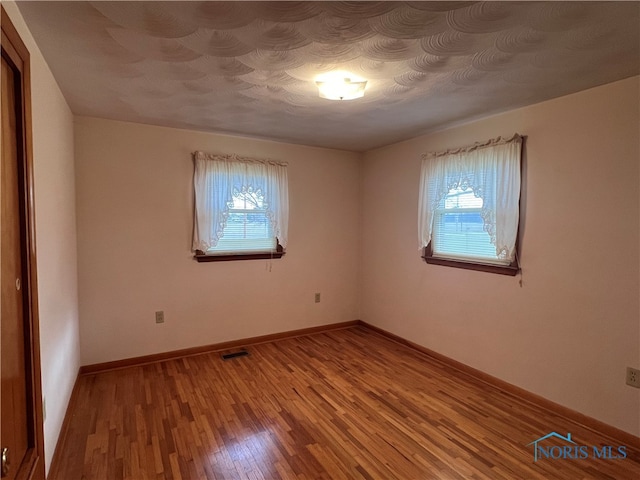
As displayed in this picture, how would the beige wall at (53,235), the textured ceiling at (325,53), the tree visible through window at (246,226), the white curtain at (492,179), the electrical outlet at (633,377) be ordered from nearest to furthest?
the textured ceiling at (325,53) → the beige wall at (53,235) → the electrical outlet at (633,377) → the white curtain at (492,179) → the tree visible through window at (246,226)

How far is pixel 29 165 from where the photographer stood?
1553 millimetres

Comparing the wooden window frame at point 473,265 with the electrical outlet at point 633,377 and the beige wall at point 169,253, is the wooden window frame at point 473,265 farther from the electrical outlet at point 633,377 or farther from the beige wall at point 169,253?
the beige wall at point 169,253

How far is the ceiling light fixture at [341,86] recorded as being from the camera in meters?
2.11

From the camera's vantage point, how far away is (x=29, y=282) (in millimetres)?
1543

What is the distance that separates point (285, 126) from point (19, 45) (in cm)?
205

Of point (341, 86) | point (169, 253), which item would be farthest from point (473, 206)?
point (169, 253)

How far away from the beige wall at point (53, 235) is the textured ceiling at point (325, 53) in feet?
0.54

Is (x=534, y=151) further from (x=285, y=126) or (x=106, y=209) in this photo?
(x=106, y=209)

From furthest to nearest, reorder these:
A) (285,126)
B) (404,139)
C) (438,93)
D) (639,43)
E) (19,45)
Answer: (404,139), (285,126), (438,93), (639,43), (19,45)

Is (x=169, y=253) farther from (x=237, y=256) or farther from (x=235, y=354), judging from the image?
(x=235, y=354)

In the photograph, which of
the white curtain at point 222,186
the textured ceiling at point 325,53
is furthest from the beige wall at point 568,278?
the white curtain at point 222,186

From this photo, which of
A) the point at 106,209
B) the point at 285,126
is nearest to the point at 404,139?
the point at 285,126

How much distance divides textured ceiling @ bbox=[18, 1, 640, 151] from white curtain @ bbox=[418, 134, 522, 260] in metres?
0.36

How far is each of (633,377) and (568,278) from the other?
0.68 metres
